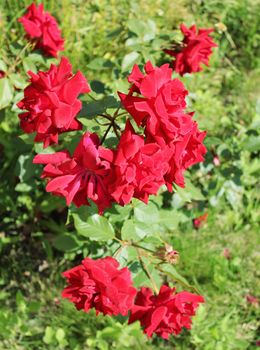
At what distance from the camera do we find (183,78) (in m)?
1.72

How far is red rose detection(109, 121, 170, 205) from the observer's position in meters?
0.97

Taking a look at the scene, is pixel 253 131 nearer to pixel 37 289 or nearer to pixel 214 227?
pixel 214 227

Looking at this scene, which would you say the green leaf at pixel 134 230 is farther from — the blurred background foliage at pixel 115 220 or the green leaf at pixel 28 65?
the green leaf at pixel 28 65

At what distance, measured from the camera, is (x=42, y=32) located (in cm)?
167

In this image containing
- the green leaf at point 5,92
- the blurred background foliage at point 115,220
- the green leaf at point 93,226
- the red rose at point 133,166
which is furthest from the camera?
the blurred background foliage at point 115,220

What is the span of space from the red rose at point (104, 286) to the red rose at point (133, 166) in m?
0.22

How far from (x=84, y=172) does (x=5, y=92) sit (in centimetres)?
63

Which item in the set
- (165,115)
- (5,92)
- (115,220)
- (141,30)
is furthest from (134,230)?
(141,30)

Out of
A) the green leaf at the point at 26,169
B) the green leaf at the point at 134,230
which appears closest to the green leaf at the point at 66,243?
the green leaf at the point at 26,169

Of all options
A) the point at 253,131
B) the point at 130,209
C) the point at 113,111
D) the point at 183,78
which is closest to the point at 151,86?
the point at 113,111

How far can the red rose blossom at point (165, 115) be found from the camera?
1.00 metres

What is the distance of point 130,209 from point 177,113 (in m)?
0.47

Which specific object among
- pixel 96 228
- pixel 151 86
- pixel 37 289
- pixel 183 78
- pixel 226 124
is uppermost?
pixel 151 86

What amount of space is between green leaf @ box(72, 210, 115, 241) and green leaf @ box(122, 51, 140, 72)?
0.53 metres
